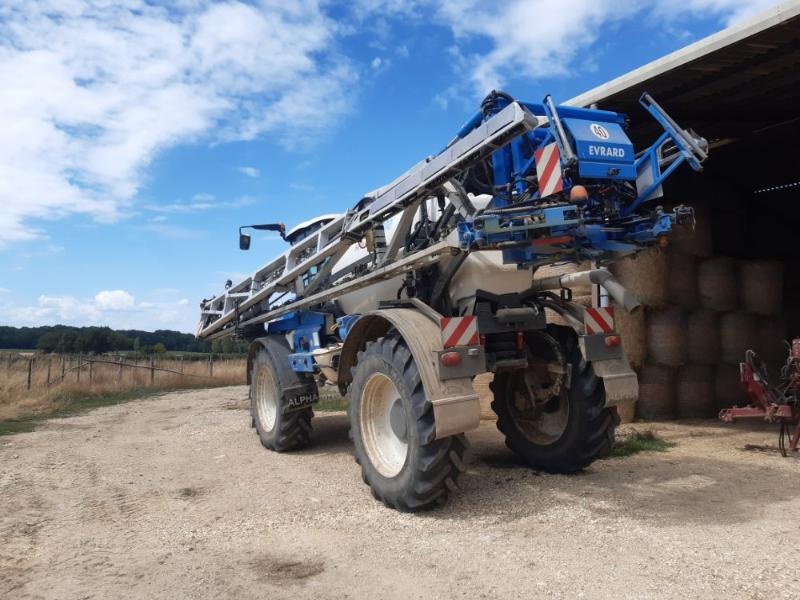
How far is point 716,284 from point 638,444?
361 cm

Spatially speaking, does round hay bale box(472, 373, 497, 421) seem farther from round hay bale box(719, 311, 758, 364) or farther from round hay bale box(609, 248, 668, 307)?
round hay bale box(719, 311, 758, 364)

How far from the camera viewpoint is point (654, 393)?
8773mm

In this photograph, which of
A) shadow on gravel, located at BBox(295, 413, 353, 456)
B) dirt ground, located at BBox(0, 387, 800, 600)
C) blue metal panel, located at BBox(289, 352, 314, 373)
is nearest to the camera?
dirt ground, located at BBox(0, 387, 800, 600)

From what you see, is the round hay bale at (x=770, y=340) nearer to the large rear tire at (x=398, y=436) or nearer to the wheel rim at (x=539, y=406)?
the wheel rim at (x=539, y=406)

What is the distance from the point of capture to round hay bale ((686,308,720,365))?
9102 millimetres

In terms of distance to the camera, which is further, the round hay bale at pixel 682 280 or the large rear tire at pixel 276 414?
the round hay bale at pixel 682 280

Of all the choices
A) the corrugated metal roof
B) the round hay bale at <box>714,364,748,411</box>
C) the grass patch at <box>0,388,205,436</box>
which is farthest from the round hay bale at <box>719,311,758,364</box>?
the grass patch at <box>0,388,205,436</box>

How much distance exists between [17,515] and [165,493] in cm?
114

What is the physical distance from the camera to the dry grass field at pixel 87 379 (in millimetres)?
13727

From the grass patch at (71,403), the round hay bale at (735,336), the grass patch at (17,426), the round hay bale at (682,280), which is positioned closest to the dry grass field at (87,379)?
the grass patch at (71,403)

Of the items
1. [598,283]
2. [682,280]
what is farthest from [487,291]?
[682,280]

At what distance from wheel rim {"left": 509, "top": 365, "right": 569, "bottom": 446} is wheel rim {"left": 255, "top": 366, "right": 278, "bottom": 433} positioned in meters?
3.10

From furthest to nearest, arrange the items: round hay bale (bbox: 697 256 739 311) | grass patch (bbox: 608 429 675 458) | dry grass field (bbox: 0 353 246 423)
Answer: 1. dry grass field (bbox: 0 353 246 423)
2. round hay bale (bbox: 697 256 739 311)
3. grass patch (bbox: 608 429 675 458)

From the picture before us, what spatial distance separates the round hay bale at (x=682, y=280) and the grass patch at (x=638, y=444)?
232cm
